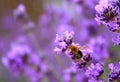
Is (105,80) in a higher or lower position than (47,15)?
lower

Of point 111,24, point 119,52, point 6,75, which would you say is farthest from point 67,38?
point 6,75

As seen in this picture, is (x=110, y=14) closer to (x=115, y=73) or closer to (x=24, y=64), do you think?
(x=115, y=73)

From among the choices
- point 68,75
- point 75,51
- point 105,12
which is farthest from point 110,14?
point 68,75

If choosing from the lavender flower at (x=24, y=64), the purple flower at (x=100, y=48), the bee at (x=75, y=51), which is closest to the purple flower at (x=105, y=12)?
the bee at (x=75, y=51)

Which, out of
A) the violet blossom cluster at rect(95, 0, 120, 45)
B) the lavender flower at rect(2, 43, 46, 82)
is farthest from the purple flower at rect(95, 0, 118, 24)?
the lavender flower at rect(2, 43, 46, 82)

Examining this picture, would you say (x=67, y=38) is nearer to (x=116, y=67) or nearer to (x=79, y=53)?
(x=79, y=53)

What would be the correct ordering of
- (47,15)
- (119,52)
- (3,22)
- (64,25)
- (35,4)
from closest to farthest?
(119,52) < (64,25) < (47,15) < (3,22) < (35,4)

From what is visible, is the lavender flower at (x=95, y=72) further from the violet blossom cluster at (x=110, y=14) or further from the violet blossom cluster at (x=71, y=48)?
the violet blossom cluster at (x=110, y=14)

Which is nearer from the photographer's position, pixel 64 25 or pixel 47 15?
pixel 64 25
